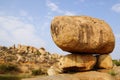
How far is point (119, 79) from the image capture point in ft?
75.5

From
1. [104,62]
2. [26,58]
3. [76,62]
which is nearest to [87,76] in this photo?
[76,62]

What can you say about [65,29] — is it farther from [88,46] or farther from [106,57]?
[106,57]

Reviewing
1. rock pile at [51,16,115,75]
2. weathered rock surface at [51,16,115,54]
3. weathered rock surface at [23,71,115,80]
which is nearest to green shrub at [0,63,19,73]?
rock pile at [51,16,115,75]

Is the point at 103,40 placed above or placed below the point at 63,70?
above

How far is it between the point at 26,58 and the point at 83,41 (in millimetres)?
47153

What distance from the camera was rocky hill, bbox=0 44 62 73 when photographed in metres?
57.5

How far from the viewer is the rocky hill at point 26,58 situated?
57.5 m

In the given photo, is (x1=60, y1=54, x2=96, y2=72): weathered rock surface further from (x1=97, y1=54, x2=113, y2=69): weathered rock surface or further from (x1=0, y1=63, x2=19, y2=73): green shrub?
(x1=0, y1=63, x2=19, y2=73): green shrub

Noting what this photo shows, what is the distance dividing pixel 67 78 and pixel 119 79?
4.78m

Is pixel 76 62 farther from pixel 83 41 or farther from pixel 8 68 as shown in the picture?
pixel 8 68

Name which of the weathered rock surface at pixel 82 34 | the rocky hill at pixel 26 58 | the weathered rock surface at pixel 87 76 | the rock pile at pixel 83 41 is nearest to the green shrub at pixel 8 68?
the rocky hill at pixel 26 58

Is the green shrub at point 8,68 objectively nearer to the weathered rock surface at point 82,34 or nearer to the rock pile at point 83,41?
the rock pile at point 83,41

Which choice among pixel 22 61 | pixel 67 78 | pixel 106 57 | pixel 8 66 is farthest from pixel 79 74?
pixel 22 61

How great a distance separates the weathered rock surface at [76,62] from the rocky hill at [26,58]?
28.2 metres
